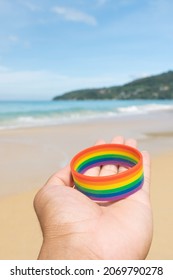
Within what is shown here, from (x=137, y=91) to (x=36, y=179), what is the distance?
8387cm

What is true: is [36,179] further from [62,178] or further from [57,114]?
[57,114]

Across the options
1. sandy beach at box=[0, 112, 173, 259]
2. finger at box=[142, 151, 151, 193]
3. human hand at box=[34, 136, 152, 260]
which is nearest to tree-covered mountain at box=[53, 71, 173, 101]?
sandy beach at box=[0, 112, 173, 259]

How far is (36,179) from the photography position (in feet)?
17.0

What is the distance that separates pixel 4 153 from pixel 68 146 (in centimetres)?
161

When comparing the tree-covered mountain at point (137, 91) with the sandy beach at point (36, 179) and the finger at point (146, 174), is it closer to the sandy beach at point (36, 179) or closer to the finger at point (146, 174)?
the sandy beach at point (36, 179)

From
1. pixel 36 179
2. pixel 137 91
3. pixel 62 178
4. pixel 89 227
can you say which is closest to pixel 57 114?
pixel 36 179

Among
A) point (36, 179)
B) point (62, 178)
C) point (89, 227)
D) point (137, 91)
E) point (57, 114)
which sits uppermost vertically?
point (137, 91)

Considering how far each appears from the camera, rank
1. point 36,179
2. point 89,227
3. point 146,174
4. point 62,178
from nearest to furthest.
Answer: point 89,227 < point 62,178 < point 146,174 < point 36,179

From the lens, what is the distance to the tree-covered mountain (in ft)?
267

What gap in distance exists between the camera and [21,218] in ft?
12.7

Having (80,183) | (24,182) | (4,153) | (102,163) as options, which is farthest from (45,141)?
(80,183)

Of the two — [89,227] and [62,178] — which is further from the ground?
[62,178]

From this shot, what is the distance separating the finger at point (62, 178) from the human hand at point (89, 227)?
174 millimetres
